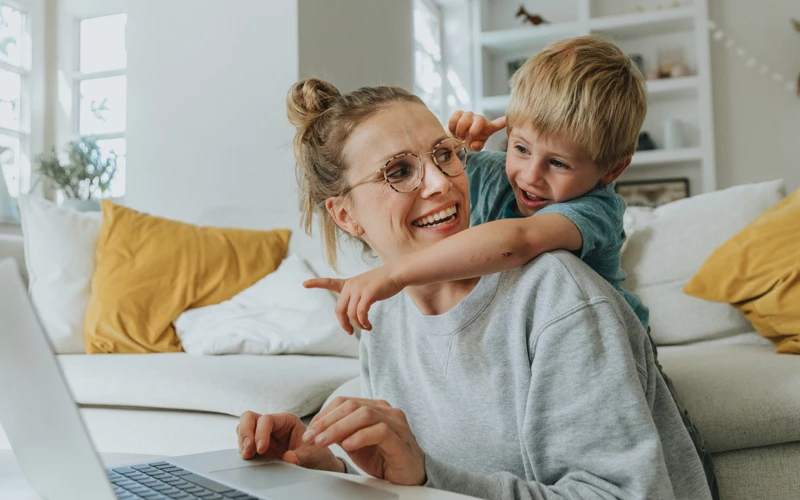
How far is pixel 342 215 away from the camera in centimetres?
127

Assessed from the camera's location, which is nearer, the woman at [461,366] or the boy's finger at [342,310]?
the woman at [461,366]

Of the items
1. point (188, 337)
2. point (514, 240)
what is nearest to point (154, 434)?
point (188, 337)

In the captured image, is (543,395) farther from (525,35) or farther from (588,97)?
(525,35)

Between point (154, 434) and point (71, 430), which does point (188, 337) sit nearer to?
point (154, 434)

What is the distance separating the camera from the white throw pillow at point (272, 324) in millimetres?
2355

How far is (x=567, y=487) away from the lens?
809mm

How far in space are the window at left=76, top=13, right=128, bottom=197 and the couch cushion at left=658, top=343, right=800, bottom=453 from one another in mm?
4372

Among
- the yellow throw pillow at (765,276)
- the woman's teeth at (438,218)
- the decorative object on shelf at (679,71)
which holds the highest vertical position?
the decorative object on shelf at (679,71)

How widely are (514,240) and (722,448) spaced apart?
2.58 feet

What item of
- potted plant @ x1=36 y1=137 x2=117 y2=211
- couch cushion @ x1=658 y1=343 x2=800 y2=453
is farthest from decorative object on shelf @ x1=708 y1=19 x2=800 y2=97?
couch cushion @ x1=658 y1=343 x2=800 y2=453

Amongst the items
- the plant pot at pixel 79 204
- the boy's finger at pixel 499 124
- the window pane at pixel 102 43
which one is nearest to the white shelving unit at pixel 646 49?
the window pane at pixel 102 43

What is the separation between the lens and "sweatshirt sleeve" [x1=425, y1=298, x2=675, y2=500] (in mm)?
796

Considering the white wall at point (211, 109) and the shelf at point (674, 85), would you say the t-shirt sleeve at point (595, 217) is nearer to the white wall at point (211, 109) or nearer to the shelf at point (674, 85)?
the white wall at point (211, 109)

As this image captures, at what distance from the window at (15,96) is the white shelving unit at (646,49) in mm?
3349
